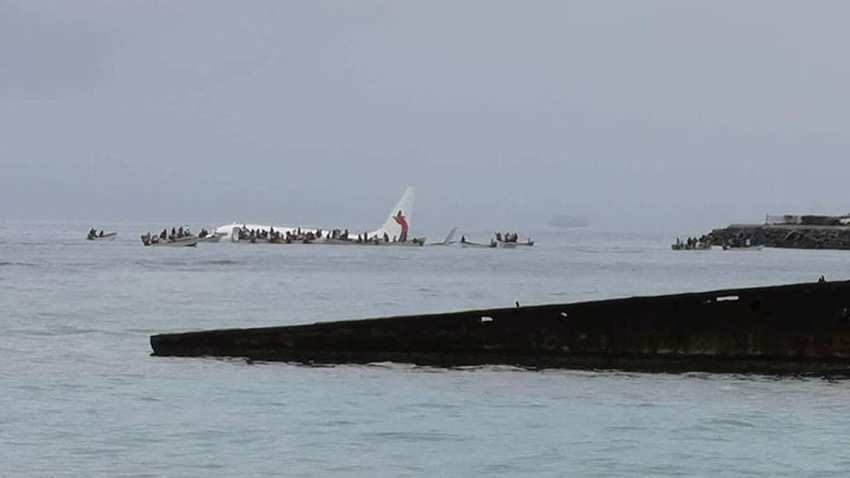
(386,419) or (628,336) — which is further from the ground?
(628,336)

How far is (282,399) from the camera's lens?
3344 centimetres

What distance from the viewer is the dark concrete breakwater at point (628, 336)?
113ft

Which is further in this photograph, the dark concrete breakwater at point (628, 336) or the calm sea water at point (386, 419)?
the dark concrete breakwater at point (628, 336)

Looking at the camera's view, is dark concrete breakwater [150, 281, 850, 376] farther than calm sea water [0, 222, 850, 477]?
Yes

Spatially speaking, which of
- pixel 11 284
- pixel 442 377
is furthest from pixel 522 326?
pixel 11 284

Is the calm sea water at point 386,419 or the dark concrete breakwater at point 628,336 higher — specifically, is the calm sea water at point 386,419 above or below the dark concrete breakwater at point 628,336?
below

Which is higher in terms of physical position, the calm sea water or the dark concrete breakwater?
the dark concrete breakwater

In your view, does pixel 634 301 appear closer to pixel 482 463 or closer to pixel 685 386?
pixel 685 386

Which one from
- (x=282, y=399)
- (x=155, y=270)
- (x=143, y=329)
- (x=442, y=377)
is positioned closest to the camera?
(x=282, y=399)

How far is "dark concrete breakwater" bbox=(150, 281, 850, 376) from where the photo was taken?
1351 inches

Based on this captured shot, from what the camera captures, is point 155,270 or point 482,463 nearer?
point 482,463

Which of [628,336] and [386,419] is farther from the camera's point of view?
[628,336]

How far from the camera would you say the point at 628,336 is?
3534 cm

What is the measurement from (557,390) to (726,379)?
325 centimetres
